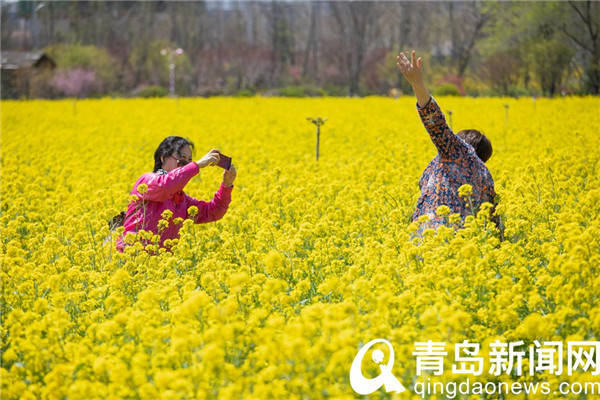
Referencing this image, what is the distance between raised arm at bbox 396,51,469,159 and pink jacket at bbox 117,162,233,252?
5.31 ft

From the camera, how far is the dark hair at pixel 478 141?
524 cm

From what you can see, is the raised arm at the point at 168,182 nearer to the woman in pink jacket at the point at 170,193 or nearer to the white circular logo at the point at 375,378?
the woman in pink jacket at the point at 170,193

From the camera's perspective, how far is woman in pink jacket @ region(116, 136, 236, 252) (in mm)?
5109

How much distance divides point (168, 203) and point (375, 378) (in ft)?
9.91

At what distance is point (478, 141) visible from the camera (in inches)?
206

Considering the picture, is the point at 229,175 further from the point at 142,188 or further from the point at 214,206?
the point at 142,188

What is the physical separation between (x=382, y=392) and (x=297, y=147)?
10.3 meters

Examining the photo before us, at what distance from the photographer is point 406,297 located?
3.38m

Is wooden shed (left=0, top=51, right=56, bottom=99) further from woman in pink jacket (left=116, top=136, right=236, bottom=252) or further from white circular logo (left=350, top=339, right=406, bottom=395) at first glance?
white circular logo (left=350, top=339, right=406, bottom=395)

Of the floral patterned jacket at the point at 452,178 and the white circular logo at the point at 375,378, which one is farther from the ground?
the floral patterned jacket at the point at 452,178

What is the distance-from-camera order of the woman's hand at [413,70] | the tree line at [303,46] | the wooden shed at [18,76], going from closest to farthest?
the woman's hand at [413,70], the tree line at [303,46], the wooden shed at [18,76]

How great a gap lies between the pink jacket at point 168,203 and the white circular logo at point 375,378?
2390 millimetres

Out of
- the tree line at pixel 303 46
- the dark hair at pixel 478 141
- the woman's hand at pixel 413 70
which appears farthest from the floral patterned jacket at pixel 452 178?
the tree line at pixel 303 46

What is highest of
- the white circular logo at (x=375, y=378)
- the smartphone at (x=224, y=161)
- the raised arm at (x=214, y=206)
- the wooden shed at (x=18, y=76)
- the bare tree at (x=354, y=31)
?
the bare tree at (x=354, y=31)
